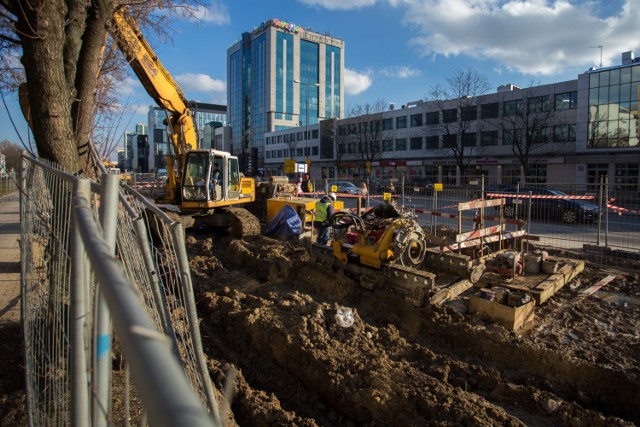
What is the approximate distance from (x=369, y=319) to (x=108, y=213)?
527 centimetres

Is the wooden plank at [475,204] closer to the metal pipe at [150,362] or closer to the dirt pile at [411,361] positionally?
the dirt pile at [411,361]

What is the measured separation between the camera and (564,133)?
4038 cm

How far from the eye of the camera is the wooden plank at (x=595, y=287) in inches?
290

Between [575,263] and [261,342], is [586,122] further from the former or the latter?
[261,342]

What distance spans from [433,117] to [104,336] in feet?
174

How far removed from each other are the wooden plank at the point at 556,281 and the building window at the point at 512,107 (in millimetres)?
38379

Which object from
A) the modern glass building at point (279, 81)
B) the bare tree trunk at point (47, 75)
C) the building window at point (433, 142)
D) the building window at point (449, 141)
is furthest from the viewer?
the modern glass building at point (279, 81)

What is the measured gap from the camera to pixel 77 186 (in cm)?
183

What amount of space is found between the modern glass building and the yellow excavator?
78.1 meters

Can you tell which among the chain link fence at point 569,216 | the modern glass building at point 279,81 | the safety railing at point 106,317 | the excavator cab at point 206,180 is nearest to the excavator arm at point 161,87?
the excavator cab at point 206,180

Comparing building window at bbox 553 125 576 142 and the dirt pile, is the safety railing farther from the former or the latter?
building window at bbox 553 125 576 142

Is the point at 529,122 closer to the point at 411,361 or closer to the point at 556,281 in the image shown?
the point at 556,281

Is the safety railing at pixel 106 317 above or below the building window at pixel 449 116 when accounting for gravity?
below

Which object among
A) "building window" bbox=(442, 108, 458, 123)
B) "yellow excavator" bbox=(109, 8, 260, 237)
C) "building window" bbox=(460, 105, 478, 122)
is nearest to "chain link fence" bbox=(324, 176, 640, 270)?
"yellow excavator" bbox=(109, 8, 260, 237)
